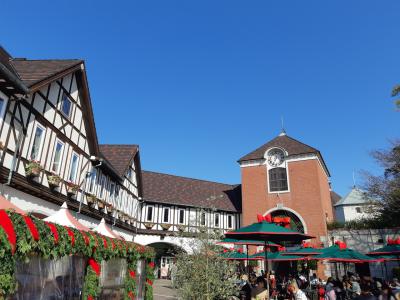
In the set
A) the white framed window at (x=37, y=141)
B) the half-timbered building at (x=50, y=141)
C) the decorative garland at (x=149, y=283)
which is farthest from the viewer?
the white framed window at (x=37, y=141)

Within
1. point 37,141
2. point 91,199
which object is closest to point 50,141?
point 37,141

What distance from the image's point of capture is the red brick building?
28188 mm

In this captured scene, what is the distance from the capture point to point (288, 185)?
29.8 metres

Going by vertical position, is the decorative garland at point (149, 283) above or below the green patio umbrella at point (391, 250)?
below

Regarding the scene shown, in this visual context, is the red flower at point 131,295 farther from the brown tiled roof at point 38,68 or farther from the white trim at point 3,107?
the brown tiled roof at point 38,68

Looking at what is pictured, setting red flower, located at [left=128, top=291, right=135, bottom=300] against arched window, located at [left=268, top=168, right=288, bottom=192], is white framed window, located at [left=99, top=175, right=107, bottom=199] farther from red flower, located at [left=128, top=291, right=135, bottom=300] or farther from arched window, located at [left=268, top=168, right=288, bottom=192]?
arched window, located at [left=268, top=168, right=288, bottom=192]

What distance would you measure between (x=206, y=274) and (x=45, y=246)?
4.23 m

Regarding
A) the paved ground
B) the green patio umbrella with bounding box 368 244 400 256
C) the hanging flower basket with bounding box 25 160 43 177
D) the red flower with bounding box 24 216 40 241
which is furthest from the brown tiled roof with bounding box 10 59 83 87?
the green patio umbrella with bounding box 368 244 400 256

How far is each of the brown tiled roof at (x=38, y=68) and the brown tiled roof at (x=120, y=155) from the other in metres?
9.03

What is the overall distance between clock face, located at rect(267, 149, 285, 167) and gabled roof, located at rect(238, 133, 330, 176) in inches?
21.1

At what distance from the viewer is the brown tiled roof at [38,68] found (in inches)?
464

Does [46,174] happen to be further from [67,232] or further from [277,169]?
[277,169]

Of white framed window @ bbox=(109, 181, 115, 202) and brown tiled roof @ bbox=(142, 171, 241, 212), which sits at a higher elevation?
brown tiled roof @ bbox=(142, 171, 241, 212)

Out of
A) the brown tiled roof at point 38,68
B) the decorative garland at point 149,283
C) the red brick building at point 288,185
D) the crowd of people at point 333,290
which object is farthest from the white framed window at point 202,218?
the red brick building at point 288,185
